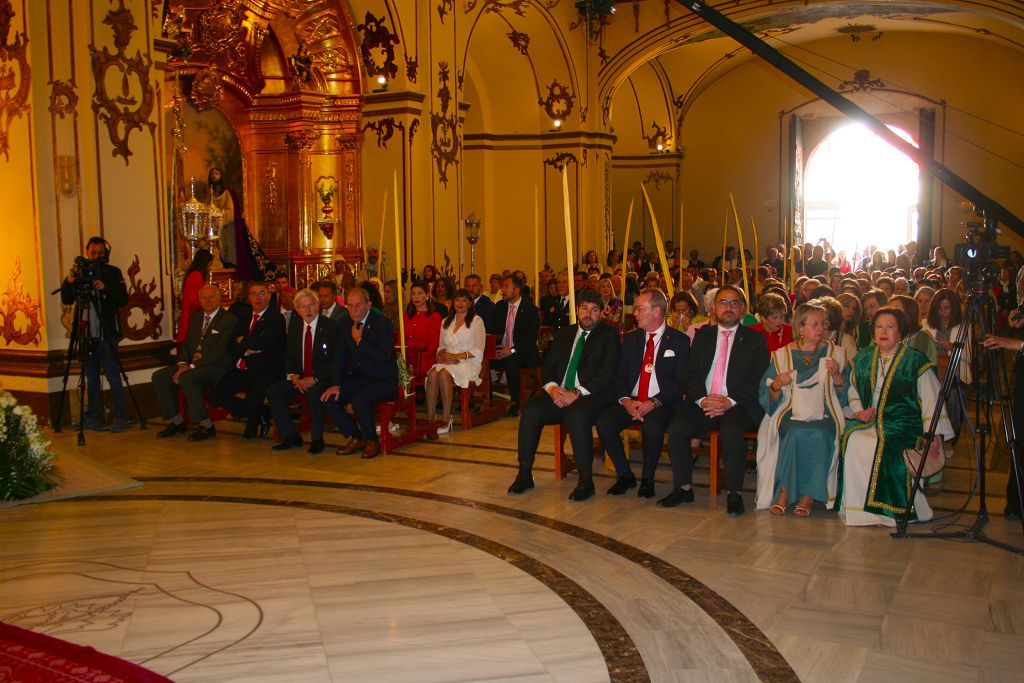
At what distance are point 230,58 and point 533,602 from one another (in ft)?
35.8

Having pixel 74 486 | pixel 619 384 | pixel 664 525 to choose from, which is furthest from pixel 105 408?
pixel 664 525

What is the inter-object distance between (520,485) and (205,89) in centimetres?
894

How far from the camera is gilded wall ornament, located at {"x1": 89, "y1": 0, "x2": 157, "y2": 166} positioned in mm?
8398

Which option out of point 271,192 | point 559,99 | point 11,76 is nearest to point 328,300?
point 11,76

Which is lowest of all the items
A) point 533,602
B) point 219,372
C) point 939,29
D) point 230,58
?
point 533,602

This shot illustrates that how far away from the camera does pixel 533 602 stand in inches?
167

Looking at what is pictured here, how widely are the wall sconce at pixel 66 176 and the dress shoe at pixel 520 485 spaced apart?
4589 millimetres

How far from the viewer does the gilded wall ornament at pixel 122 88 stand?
8398mm

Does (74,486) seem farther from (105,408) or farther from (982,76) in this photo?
(982,76)

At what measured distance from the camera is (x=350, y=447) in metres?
7.25

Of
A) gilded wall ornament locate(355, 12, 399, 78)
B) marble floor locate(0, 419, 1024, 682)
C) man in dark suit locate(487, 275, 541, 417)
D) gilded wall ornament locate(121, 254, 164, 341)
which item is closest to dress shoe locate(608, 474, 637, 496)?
marble floor locate(0, 419, 1024, 682)

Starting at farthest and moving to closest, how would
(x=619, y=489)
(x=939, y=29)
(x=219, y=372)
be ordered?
(x=939, y=29), (x=219, y=372), (x=619, y=489)

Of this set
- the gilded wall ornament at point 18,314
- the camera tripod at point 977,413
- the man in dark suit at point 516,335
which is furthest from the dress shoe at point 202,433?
the camera tripod at point 977,413

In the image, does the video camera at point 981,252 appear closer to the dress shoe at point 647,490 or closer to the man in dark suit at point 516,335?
the dress shoe at point 647,490
